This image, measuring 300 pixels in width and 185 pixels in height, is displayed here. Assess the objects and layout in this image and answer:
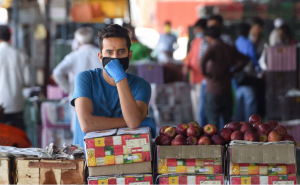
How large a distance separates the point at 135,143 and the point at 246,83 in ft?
15.5

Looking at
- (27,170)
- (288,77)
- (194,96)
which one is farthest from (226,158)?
(194,96)

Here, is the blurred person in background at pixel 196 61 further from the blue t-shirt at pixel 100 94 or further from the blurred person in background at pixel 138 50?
the blue t-shirt at pixel 100 94

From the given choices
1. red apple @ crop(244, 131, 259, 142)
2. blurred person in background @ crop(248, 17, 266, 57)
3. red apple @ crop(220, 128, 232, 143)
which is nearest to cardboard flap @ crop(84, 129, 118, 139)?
red apple @ crop(220, 128, 232, 143)

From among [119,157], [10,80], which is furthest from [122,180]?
[10,80]

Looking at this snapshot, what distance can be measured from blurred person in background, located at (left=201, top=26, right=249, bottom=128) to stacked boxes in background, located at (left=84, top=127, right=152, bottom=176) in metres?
3.20

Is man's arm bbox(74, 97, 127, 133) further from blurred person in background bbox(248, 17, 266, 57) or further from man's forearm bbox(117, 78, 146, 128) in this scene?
blurred person in background bbox(248, 17, 266, 57)

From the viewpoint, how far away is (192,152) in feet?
7.25

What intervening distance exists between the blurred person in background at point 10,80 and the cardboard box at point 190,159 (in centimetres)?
362

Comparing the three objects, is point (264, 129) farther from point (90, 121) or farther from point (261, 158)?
point (90, 121)

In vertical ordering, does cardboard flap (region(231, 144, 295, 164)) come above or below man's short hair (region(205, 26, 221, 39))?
below

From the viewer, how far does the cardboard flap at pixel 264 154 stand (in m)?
2.14

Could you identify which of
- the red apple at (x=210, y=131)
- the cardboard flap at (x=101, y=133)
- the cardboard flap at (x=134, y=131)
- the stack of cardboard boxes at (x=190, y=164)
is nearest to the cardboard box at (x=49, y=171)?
the cardboard flap at (x=101, y=133)

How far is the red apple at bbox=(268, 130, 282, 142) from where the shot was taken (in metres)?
2.20

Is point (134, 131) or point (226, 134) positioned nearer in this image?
point (134, 131)
